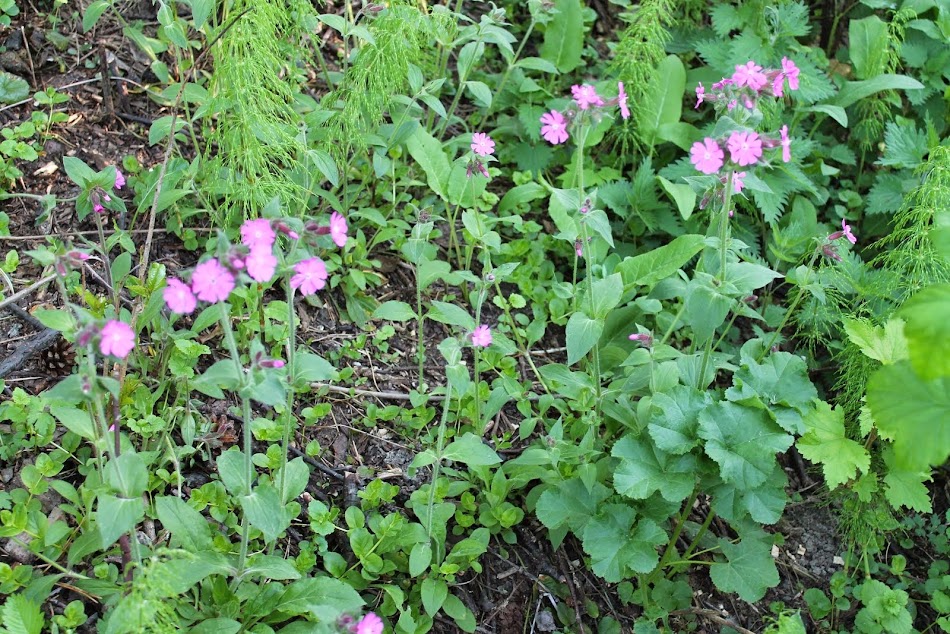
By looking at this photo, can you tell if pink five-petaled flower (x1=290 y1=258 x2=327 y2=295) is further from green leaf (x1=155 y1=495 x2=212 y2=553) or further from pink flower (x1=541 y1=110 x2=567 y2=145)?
pink flower (x1=541 y1=110 x2=567 y2=145)

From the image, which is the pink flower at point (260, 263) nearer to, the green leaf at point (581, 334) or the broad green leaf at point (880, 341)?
the green leaf at point (581, 334)

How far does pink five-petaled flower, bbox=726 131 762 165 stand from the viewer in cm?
219

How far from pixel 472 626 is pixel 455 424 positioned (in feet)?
2.49

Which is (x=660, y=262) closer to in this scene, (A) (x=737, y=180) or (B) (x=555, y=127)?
(A) (x=737, y=180)

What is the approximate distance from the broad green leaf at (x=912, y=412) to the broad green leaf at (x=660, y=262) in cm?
115

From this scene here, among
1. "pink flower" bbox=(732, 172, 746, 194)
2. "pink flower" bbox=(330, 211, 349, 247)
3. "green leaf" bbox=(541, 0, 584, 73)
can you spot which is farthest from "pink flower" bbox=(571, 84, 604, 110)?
"green leaf" bbox=(541, 0, 584, 73)

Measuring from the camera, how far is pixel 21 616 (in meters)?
2.03

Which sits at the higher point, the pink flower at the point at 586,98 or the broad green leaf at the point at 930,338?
the pink flower at the point at 586,98

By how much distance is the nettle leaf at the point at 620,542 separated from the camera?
99.4 inches

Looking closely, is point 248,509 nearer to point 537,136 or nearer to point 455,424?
point 455,424

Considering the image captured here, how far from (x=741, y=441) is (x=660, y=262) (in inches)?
34.4

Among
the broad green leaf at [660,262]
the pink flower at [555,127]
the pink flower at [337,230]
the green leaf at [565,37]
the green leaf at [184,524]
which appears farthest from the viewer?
the green leaf at [565,37]

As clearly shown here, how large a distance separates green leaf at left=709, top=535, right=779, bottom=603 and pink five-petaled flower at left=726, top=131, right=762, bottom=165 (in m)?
1.28

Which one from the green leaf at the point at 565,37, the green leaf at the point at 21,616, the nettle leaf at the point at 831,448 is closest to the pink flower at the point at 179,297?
the green leaf at the point at 21,616
